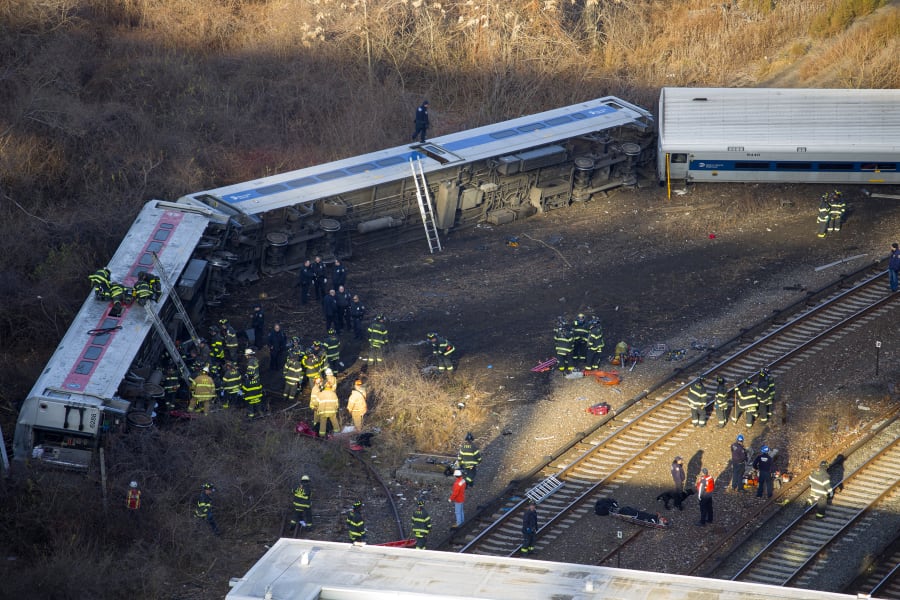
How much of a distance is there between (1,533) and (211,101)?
17.4m

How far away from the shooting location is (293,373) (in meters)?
A: 22.0

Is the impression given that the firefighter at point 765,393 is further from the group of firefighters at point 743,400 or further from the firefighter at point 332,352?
the firefighter at point 332,352

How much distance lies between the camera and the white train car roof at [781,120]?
96.8ft

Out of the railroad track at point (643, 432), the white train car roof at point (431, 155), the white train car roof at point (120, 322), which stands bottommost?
the railroad track at point (643, 432)

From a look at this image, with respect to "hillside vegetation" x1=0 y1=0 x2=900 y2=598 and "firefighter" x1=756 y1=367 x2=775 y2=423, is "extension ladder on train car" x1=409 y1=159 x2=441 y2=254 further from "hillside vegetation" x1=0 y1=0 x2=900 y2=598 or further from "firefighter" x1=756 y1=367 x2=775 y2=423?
"firefighter" x1=756 y1=367 x2=775 y2=423

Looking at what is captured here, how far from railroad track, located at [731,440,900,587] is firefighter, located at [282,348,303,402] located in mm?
8324

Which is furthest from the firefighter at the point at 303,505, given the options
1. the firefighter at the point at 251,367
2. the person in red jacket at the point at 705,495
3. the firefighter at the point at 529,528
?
the person in red jacket at the point at 705,495

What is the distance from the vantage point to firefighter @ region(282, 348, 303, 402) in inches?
866

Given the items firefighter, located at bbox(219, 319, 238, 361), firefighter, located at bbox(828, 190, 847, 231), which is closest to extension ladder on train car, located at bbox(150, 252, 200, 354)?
firefighter, located at bbox(219, 319, 238, 361)

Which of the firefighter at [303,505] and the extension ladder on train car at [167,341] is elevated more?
the extension ladder on train car at [167,341]

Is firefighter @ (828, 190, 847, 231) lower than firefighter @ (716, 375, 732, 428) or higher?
higher

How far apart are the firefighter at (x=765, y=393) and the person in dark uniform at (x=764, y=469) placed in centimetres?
166

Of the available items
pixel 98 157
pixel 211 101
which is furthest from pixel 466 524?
pixel 211 101

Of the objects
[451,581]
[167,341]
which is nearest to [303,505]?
[167,341]
